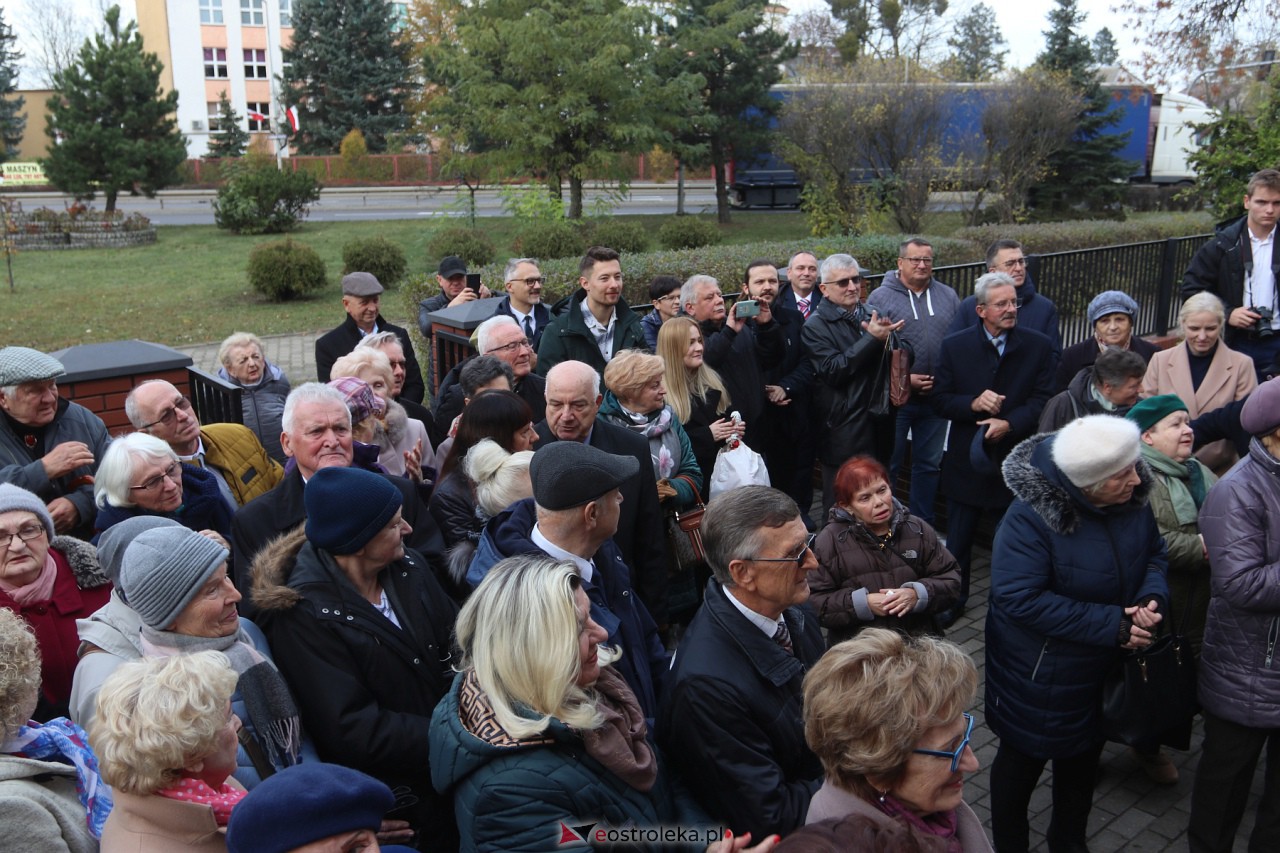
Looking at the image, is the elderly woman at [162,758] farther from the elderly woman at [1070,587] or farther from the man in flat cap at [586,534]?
the elderly woman at [1070,587]

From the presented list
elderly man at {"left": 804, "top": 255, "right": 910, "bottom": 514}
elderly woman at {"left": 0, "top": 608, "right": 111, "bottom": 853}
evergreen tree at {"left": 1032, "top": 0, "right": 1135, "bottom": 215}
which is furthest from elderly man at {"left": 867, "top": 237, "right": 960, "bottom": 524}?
evergreen tree at {"left": 1032, "top": 0, "right": 1135, "bottom": 215}

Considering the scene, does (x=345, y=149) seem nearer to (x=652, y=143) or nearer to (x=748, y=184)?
(x=748, y=184)

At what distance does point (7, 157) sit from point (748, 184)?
39.3 m

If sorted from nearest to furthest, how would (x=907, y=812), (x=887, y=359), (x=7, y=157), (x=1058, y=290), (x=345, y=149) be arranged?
(x=907, y=812), (x=887, y=359), (x=1058, y=290), (x=345, y=149), (x=7, y=157)

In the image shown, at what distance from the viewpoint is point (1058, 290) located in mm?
10016

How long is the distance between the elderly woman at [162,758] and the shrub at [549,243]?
15.1 metres

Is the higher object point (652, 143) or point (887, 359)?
point (652, 143)

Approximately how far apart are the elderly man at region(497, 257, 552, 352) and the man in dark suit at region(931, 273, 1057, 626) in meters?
2.84

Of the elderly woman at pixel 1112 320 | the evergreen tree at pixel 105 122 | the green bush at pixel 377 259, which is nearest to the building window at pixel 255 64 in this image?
the evergreen tree at pixel 105 122

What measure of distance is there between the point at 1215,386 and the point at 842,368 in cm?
220

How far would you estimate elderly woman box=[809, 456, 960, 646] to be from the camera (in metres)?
4.30

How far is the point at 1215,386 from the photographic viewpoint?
240 inches

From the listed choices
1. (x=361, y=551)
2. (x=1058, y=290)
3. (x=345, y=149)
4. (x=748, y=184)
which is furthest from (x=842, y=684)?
(x=345, y=149)

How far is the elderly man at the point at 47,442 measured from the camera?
444cm
